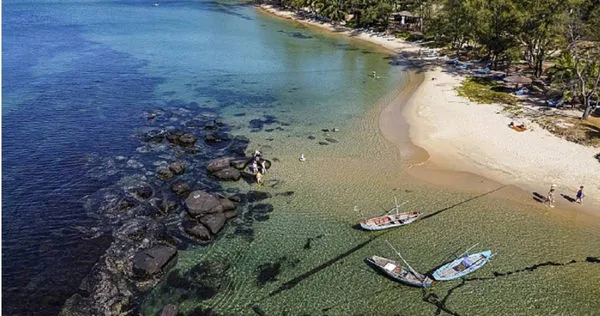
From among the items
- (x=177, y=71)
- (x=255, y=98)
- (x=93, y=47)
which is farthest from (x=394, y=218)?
(x=93, y=47)

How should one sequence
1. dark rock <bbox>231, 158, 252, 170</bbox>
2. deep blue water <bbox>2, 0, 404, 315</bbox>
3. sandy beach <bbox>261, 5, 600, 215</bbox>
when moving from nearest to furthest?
deep blue water <bbox>2, 0, 404, 315</bbox>, sandy beach <bbox>261, 5, 600, 215</bbox>, dark rock <bbox>231, 158, 252, 170</bbox>

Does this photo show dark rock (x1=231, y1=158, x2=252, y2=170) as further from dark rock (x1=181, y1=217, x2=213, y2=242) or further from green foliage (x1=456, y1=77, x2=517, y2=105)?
green foliage (x1=456, y1=77, x2=517, y2=105)

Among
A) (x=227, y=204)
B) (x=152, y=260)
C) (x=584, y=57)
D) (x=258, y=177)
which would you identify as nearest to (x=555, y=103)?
(x=584, y=57)

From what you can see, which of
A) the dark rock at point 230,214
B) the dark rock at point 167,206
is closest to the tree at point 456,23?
the dark rock at point 230,214

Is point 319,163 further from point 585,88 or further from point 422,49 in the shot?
point 422,49

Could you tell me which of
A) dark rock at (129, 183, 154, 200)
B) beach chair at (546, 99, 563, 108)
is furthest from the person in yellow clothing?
beach chair at (546, 99, 563, 108)

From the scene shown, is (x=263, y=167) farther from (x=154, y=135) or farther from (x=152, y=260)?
(x=154, y=135)
